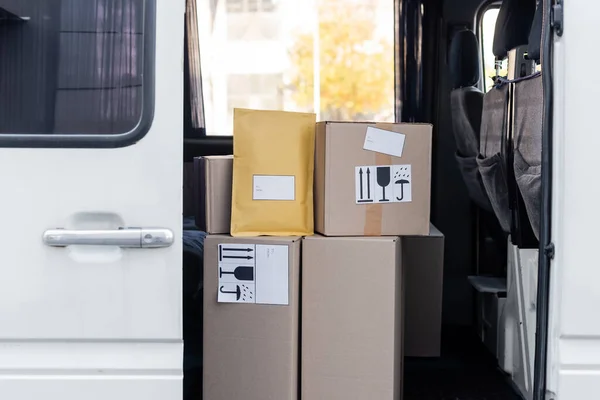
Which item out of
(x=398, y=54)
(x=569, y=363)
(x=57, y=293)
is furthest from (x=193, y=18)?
(x=569, y=363)

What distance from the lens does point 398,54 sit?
429 cm

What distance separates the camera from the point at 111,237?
5.43 feet

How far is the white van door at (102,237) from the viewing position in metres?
1.66

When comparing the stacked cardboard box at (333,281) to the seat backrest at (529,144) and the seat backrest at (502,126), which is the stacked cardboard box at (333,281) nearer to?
the seat backrest at (529,144)

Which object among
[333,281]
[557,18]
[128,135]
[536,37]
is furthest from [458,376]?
A: [128,135]

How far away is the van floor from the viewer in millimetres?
2941

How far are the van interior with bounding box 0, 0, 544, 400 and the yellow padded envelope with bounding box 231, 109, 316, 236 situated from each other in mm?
607

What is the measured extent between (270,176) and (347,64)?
86.3 inches

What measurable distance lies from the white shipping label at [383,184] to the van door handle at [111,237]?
784mm

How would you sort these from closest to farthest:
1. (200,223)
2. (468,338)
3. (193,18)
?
(200,223), (468,338), (193,18)

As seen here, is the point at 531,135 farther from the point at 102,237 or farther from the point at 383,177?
the point at 102,237

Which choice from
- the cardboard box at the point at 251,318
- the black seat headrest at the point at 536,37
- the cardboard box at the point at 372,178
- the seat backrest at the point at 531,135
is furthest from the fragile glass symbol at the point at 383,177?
the black seat headrest at the point at 536,37

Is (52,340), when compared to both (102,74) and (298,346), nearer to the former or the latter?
(102,74)

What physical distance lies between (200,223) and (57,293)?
3.37 ft
